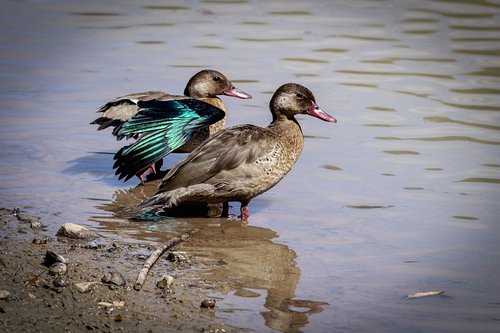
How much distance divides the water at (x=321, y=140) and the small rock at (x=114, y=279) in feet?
1.73

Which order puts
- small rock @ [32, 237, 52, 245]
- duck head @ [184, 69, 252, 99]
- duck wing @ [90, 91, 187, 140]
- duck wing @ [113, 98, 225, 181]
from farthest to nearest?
duck head @ [184, 69, 252, 99], duck wing @ [90, 91, 187, 140], duck wing @ [113, 98, 225, 181], small rock @ [32, 237, 52, 245]

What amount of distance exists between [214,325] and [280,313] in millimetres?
486

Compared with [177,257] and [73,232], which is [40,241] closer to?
[73,232]

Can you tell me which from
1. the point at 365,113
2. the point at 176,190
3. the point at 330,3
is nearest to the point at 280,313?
the point at 176,190

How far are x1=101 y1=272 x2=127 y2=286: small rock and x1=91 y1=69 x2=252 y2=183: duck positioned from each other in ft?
7.51

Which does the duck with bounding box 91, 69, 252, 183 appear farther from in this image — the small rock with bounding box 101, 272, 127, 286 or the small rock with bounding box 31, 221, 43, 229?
the small rock with bounding box 101, 272, 127, 286

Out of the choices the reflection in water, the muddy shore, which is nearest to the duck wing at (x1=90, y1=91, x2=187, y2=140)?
the reflection in water

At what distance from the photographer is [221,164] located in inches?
299

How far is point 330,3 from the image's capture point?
54.5 feet

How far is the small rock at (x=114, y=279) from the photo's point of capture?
18.1ft

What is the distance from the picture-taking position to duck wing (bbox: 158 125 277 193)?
24.9 feet

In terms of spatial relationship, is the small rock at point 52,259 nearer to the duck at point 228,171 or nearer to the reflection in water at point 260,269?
the reflection in water at point 260,269

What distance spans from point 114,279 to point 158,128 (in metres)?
2.69

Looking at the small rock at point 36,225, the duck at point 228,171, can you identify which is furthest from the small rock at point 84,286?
the duck at point 228,171
